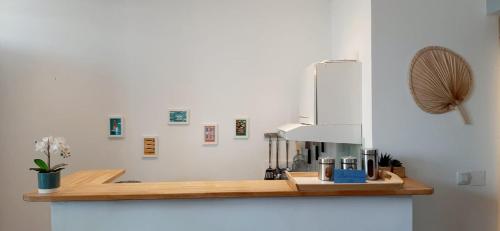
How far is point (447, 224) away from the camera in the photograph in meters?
2.62

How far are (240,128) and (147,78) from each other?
1044 millimetres

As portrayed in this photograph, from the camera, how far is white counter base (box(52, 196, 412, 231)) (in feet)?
6.73

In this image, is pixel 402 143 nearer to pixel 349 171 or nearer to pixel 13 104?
pixel 349 171

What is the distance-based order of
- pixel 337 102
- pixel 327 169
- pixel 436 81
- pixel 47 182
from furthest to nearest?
pixel 337 102
pixel 436 81
pixel 327 169
pixel 47 182

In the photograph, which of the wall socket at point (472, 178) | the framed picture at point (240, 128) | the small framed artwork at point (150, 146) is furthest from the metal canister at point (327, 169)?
the small framed artwork at point (150, 146)

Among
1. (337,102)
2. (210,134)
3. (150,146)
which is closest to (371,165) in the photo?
(337,102)

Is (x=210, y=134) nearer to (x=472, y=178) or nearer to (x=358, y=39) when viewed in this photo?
(x=358, y=39)

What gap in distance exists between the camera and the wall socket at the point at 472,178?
259 cm

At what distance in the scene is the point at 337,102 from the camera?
8.98 ft

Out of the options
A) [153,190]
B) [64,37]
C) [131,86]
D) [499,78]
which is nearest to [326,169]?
[153,190]

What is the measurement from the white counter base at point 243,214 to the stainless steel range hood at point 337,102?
0.73 m

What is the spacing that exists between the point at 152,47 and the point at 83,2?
2.62ft

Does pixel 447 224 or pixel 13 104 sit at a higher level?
pixel 13 104

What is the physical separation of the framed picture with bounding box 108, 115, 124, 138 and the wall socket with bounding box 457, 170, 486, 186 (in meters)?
2.94
